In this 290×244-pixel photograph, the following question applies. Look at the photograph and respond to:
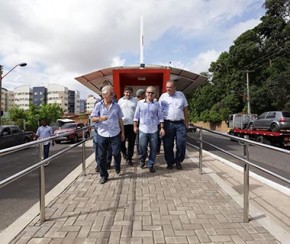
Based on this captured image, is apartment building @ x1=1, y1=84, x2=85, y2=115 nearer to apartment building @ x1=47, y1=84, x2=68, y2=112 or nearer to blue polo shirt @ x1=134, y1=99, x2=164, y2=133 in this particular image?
apartment building @ x1=47, y1=84, x2=68, y2=112

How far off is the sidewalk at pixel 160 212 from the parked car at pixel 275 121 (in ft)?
46.8

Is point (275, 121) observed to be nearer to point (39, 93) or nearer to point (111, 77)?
point (111, 77)

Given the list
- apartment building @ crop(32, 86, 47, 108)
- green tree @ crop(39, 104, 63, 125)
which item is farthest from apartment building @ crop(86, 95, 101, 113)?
apartment building @ crop(32, 86, 47, 108)

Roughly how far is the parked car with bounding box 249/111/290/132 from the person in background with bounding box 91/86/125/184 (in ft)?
51.4

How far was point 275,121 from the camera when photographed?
20359mm

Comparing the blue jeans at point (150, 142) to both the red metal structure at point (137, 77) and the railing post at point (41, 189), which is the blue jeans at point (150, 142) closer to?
the railing post at point (41, 189)

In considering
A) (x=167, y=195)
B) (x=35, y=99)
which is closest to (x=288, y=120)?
(x=167, y=195)

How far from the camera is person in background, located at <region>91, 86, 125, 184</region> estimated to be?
6.14m

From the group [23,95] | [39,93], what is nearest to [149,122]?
[39,93]

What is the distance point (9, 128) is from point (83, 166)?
14912 mm

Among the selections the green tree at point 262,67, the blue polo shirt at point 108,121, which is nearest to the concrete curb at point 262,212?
the blue polo shirt at point 108,121

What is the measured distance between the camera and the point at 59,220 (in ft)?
14.2

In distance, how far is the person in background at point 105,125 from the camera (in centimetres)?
614

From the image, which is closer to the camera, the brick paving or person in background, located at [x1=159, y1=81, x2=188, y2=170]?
the brick paving
